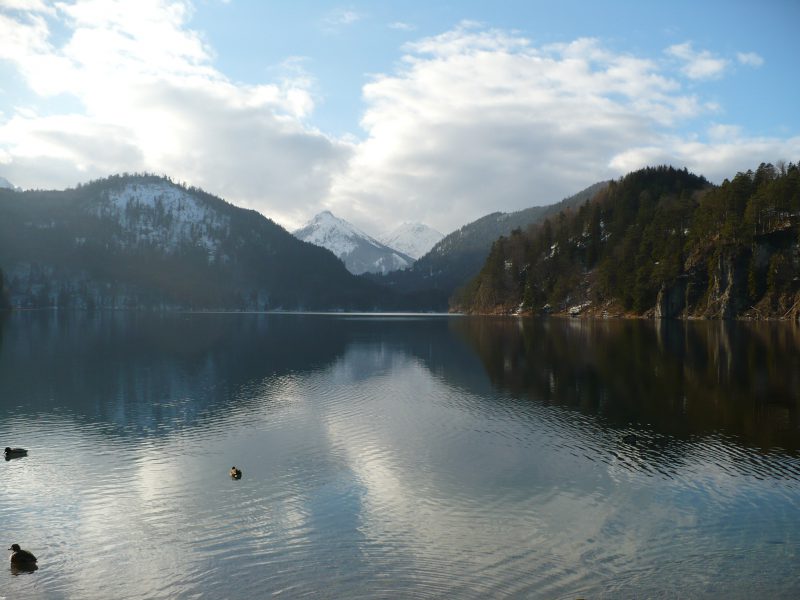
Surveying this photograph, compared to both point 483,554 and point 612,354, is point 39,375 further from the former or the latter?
point 612,354

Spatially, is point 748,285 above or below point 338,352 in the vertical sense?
above

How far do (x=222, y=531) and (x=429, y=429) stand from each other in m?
21.6

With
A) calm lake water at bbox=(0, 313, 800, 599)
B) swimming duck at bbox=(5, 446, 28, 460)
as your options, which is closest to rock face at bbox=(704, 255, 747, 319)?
calm lake water at bbox=(0, 313, 800, 599)

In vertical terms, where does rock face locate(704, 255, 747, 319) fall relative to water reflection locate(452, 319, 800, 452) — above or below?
above

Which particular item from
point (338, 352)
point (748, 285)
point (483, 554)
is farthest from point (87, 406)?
point (748, 285)

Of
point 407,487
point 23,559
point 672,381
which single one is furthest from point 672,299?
point 23,559

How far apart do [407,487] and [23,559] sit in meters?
16.8

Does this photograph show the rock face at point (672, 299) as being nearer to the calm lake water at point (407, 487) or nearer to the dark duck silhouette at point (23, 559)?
the calm lake water at point (407, 487)

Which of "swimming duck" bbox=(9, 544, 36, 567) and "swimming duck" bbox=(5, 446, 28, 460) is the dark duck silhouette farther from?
"swimming duck" bbox=(5, 446, 28, 460)

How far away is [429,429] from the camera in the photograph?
43375 mm

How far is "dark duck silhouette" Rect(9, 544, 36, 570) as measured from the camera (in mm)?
20859

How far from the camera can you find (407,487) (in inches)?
1178

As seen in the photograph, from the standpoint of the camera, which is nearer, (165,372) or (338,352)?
(165,372)

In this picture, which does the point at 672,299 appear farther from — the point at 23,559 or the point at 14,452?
the point at 23,559
